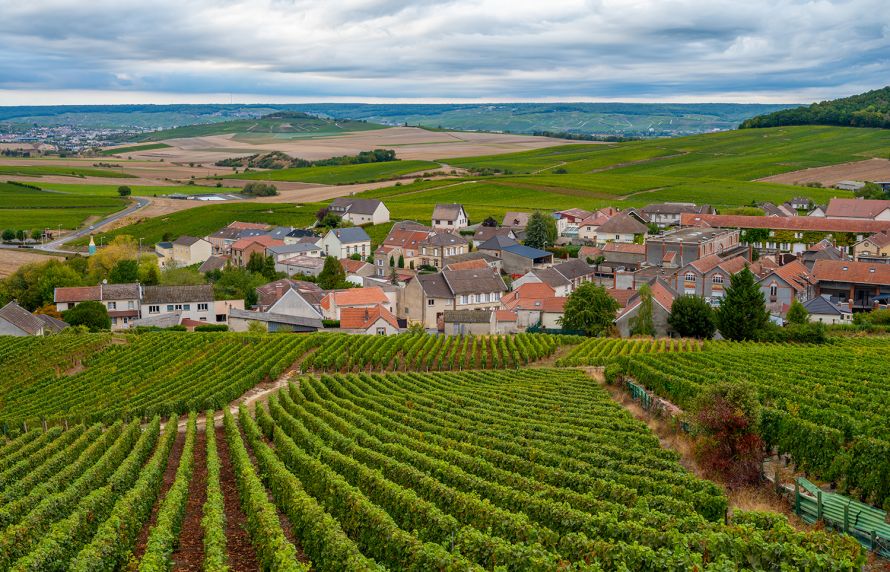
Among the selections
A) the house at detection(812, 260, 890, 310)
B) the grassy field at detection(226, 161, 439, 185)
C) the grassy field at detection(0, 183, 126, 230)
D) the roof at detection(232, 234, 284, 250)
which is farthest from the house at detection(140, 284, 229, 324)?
the grassy field at detection(226, 161, 439, 185)

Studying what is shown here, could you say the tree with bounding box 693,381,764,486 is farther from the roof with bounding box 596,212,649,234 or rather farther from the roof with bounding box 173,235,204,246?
the roof with bounding box 173,235,204,246

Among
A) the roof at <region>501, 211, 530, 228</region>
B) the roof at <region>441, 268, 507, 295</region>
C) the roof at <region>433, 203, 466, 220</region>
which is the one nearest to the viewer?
the roof at <region>441, 268, 507, 295</region>

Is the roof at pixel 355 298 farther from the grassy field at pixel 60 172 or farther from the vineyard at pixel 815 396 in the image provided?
the grassy field at pixel 60 172

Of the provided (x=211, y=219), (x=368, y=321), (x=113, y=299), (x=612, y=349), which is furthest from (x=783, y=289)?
(x=211, y=219)

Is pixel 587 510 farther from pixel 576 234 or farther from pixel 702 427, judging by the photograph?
pixel 576 234

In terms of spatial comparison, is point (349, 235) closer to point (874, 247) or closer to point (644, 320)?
point (644, 320)

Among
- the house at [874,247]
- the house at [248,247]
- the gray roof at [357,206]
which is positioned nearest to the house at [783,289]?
the house at [874,247]
